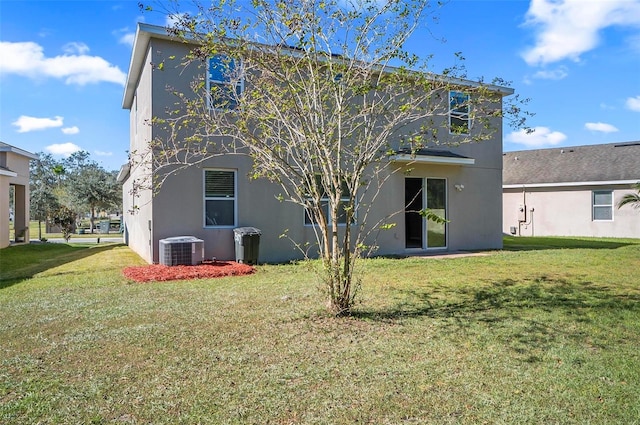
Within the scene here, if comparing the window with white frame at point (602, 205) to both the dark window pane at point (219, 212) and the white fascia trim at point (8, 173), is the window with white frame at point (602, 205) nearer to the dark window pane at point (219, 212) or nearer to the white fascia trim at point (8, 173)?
the dark window pane at point (219, 212)

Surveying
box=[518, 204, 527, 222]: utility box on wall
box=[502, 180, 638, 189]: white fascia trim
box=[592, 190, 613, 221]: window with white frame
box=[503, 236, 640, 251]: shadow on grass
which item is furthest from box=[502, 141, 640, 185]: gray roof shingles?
box=[503, 236, 640, 251]: shadow on grass

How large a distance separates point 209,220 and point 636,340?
9068 mm

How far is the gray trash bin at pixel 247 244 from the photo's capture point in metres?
10.8

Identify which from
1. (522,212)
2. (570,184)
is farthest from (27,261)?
(570,184)

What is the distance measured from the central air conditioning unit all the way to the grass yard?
65.7 inches

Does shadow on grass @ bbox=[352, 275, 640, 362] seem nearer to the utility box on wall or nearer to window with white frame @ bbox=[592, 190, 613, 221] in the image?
window with white frame @ bbox=[592, 190, 613, 221]

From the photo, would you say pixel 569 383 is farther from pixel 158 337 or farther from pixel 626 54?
pixel 626 54

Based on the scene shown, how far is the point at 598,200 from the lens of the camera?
21.9 metres

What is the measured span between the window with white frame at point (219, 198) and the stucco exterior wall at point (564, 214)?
60.7 ft

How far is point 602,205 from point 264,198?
60.8 ft

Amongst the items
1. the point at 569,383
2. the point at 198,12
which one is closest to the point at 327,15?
the point at 198,12

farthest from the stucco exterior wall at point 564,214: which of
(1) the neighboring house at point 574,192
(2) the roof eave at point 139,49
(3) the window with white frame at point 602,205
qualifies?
(2) the roof eave at point 139,49

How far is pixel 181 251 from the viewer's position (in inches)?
403

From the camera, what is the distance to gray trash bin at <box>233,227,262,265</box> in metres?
10.8
